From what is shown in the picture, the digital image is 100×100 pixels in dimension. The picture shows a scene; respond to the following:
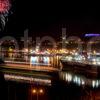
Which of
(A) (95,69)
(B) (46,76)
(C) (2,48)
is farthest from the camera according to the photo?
(C) (2,48)

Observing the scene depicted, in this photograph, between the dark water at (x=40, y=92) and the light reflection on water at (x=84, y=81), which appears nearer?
the dark water at (x=40, y=92)

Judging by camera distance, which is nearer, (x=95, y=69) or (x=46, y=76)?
(x=46, y=76)

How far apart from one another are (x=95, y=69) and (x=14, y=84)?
23.5 ft

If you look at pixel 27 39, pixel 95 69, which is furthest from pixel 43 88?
pixel 27 39

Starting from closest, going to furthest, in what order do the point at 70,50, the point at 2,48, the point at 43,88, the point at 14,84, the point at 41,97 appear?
1. the point at 41,97
2. the point at 43,88
3. the point at 14,84
4. the point at 2,48
5. the point at 70,50

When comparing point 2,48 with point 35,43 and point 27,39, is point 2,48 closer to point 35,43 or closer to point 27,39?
point 27,39

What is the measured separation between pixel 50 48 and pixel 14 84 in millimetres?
26941

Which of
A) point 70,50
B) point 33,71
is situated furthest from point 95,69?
point 70,50

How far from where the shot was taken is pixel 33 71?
15.9 metres

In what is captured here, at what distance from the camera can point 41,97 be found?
9.37 metres

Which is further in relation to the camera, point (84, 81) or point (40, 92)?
point (84, 81)

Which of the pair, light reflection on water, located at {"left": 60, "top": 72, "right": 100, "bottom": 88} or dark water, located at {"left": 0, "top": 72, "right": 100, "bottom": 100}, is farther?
light reflection on water, located at {"left": 60, "top": 72, "right": 100, "bottom": 88}

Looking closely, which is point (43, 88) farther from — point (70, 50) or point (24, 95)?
point (70, 50)

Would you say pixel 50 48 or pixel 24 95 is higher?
pixel 50 48
